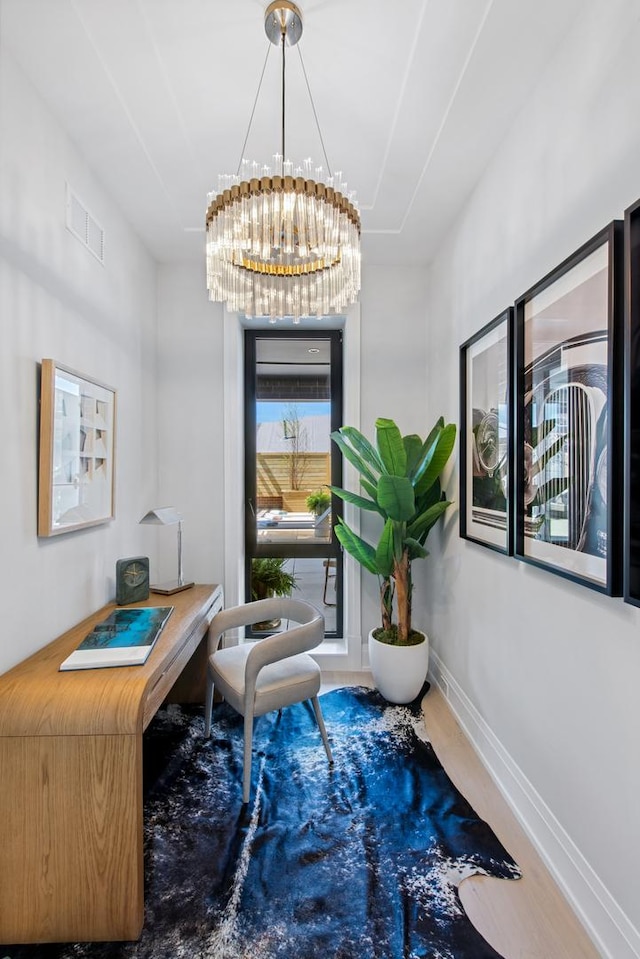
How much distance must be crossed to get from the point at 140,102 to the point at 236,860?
9.44 feet

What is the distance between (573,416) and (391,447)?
1173 mm

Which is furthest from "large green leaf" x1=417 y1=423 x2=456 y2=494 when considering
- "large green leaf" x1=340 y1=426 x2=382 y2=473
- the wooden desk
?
the wooden desk

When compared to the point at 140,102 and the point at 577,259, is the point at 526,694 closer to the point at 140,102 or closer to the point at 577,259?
the point at 577,259

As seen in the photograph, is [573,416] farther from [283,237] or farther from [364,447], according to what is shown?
[364,447]

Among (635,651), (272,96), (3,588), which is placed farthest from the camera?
(272,96)

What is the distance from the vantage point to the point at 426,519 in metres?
2.70

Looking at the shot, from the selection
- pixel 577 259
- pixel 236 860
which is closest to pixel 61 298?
pixel 577 259

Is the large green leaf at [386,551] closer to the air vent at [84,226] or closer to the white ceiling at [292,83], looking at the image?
the white ceiling at [292,83]

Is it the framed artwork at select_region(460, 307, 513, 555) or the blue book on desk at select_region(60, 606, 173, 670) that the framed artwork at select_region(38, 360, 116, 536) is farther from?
the framed artwork at select_region(460, 307, 513, 555)

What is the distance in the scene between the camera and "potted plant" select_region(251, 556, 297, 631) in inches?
139

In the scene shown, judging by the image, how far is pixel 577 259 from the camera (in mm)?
1462

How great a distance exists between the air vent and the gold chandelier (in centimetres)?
82

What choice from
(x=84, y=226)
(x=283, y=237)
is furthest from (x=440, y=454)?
Result: (x=84, y=226)

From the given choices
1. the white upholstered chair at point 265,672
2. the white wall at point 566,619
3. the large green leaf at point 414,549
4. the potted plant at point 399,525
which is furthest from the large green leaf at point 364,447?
the white upholstered chair at point 265,672
